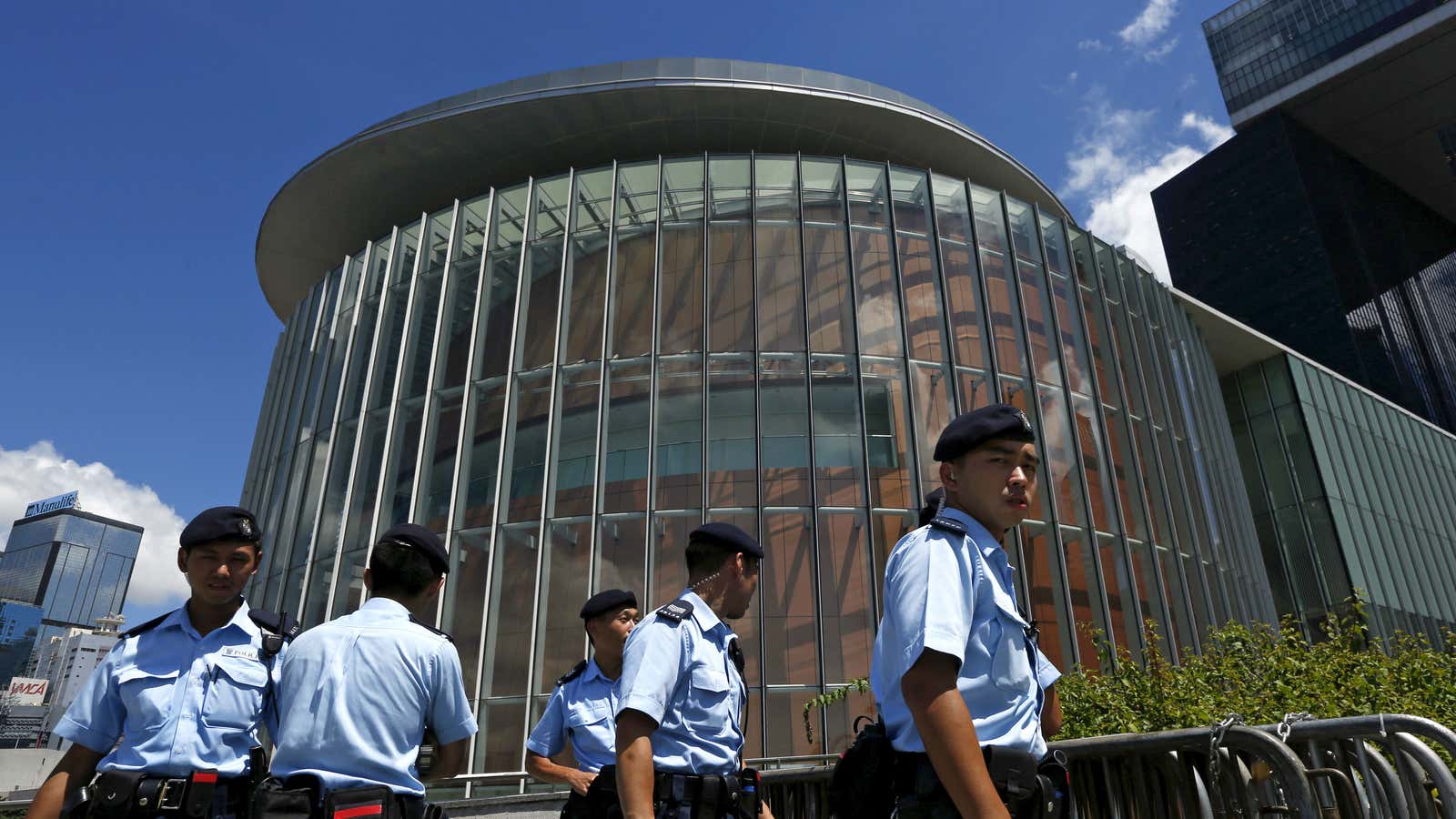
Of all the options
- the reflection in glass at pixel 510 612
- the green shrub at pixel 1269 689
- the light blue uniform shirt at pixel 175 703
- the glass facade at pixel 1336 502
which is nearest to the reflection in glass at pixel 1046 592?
the green shrub at pixel 1269 689

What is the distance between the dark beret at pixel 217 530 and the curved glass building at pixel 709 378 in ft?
34.2

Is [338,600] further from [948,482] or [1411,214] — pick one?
[1411,214]

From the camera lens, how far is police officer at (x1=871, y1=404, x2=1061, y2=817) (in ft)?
6.29

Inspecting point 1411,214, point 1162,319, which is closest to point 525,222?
point 1162,319

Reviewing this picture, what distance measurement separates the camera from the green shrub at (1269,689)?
7199mm

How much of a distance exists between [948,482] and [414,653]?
71.3 inches

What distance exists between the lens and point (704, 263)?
16125 mm

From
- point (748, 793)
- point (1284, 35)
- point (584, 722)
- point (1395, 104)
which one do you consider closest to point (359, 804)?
point (748, 793)

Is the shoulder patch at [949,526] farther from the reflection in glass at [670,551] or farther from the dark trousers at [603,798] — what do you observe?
the reflection in glass at [670,551]

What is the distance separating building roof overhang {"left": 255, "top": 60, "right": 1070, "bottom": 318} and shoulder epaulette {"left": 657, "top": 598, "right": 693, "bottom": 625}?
1524 cm

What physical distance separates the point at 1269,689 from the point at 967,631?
7.32 metres

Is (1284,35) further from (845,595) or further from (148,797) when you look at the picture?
(148,797)

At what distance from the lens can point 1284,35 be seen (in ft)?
225

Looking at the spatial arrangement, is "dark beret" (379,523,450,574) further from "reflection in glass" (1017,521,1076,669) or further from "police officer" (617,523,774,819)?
"reflection in glass" (1017,521,1076,669)
